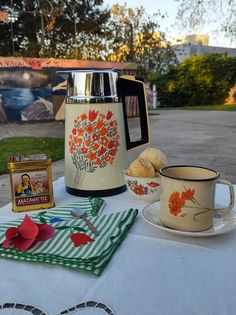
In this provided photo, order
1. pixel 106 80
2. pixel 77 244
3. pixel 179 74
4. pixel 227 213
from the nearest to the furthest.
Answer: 1. pixel 77 244
2. pixel 227 213
3. pixel 106 80
4. pixel 179 74

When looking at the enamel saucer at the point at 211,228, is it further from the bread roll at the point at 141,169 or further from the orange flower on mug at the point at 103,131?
the orange flower on mug at the point at 103,131

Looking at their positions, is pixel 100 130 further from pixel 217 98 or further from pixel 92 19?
pixel 217 98

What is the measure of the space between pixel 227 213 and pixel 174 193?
0.47ft

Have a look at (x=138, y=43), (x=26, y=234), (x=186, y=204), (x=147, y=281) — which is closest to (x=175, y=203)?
(x=186, y=204)

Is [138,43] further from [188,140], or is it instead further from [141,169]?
[141,169]

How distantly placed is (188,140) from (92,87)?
4.92 m

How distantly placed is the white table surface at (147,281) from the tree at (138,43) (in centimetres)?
985

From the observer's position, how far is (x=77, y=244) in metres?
0.52

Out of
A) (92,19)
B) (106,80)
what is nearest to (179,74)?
(92,19)

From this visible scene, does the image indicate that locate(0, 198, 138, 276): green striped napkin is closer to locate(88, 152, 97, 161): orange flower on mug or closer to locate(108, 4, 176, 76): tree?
locate(88, 152, 97, 161): orange flower on mug

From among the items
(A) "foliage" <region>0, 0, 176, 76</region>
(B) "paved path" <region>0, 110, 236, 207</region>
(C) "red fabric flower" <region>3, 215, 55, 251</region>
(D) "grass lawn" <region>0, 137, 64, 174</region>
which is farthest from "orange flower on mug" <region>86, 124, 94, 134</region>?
(A) "foliage" <region>0, 0, 176, 76</region>

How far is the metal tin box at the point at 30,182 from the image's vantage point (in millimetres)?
670

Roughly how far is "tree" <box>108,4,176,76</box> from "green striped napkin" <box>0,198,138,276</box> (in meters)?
9.73

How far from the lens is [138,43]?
41.4 ft
